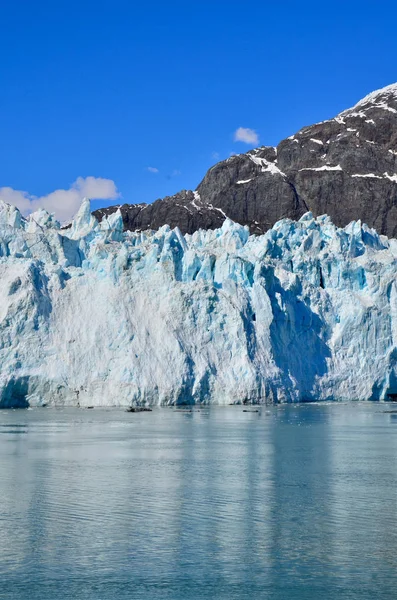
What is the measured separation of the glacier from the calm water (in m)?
12.0

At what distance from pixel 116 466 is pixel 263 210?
2579 inches

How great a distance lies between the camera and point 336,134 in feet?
282

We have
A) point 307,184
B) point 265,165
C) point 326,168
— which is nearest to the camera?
point 307,184

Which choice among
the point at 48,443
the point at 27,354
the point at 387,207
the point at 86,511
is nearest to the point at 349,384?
the point at 27,354

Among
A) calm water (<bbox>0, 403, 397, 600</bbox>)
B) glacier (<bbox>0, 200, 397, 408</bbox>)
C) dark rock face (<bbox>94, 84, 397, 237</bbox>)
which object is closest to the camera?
calm water (<bbox>0, 403, 397, 600</bbox>)

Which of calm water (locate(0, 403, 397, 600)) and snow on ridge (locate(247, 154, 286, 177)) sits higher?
snow on ridge (locate(247, 154, 286, 177))

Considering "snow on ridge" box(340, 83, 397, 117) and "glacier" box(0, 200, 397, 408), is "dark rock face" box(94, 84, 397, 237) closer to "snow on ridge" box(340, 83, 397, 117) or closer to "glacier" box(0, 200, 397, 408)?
"snow on ridge" box(340, 83, 397, 117)

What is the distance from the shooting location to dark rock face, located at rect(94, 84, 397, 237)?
258ft

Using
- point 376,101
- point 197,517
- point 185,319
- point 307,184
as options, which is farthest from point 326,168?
point 197,517

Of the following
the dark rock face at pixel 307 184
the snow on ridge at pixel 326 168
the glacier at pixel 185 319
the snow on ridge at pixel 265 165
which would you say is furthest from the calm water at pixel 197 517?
the snow on ridge at pixel 265 165

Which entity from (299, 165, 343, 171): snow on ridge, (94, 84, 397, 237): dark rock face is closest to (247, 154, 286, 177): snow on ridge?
(94, 84, 397, 237): dark rock face

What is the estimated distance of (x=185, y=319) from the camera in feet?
127

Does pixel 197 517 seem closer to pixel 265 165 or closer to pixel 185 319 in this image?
pixel 185 319

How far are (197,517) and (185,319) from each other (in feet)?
84.5
